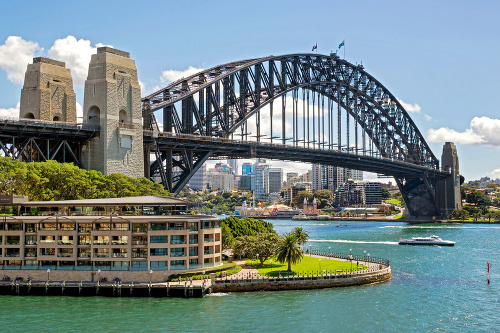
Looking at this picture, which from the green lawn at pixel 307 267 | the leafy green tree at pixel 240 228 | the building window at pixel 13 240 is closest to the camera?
the building window at pixel 13 240

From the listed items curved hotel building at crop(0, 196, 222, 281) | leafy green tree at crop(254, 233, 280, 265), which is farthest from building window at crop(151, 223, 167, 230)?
leafy green tree at crop(254, 233, 280, 265)

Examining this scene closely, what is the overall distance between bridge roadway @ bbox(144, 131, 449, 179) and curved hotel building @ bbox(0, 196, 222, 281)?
29.3 meters

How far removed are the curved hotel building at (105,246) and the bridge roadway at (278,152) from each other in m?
A: 29.3

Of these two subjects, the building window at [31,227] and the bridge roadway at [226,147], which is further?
the bridge roadway at [226,147]

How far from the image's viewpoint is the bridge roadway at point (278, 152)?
90375 mm

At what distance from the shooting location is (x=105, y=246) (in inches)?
2195

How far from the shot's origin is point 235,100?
107m

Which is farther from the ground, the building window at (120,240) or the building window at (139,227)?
the building window at (139,227)

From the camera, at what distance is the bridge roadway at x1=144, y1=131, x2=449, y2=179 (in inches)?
3558

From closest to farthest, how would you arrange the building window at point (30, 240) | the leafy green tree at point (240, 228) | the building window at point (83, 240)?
the building window at point (83, 240), the building window at point (30, 240), the leafy green tree at point (240, 228)

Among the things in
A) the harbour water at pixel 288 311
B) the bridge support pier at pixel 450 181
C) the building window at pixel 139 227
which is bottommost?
the harbour water at pixel 288 311

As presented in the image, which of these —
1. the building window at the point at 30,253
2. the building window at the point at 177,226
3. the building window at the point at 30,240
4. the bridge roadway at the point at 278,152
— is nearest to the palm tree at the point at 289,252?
the building window at the point at 177,226

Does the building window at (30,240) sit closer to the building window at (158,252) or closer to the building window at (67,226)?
the building window at (67,226)

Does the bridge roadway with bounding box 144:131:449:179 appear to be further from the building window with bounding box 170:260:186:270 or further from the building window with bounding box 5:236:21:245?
the building window with bounding box 170:260:186:270
